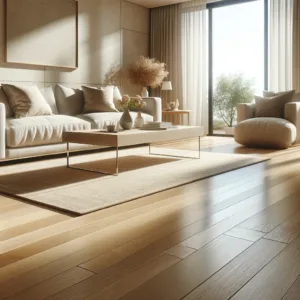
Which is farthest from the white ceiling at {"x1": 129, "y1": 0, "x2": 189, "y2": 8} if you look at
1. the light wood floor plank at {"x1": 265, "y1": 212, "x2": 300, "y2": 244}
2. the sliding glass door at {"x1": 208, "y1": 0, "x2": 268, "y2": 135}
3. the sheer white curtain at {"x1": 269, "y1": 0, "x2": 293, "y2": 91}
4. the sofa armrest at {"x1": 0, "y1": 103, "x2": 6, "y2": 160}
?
the light wood floor plank at {"x1": 265, "y1": 212, "x2": 300, "y2": 244}

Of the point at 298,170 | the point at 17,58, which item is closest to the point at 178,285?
the point at 298,170

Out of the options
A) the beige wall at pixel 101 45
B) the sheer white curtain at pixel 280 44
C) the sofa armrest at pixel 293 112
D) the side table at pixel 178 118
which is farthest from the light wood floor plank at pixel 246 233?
the side table at pixel 178 118

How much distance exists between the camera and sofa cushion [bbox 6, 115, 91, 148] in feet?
12.7

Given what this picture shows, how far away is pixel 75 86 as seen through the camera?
6.07 meters

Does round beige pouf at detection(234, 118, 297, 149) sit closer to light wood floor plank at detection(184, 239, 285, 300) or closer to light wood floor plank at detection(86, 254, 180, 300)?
light wood floor plank at detection(184, 239, 285, 300)

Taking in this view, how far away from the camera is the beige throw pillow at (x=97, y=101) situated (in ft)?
17.7

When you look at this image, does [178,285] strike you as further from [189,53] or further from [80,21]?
[189,53]

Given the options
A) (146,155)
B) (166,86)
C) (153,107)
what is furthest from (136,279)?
(166,86)

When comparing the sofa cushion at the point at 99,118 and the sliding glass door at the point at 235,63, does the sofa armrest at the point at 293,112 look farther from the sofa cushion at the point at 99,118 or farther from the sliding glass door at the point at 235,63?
the sliding glass door at the point at 235,63

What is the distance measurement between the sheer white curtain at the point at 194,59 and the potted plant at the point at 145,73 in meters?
0.49

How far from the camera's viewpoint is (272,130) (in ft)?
16.7

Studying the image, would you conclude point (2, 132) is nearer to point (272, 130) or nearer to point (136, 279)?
point (136, 279)

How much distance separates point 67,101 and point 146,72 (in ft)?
6.46

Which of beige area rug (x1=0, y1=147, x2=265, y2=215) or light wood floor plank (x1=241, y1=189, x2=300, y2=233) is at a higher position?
beige area rug (x1=0, y1=147, x2=265, y2=215)
